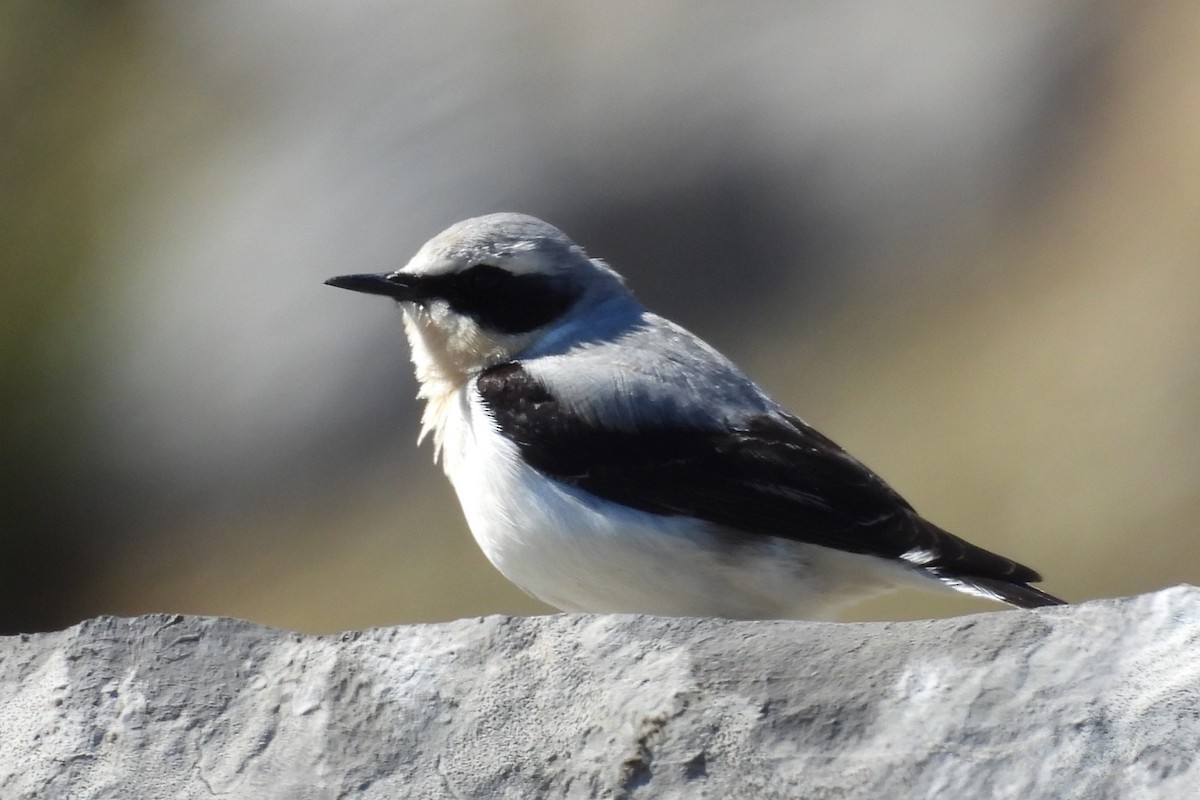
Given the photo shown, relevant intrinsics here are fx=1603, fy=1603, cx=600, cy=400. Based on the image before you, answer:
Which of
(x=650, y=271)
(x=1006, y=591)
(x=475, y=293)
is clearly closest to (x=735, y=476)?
(x=1006, y=591)

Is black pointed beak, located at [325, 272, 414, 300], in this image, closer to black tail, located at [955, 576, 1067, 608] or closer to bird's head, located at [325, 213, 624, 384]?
bird's head, located at [325, 213, 624, 384]

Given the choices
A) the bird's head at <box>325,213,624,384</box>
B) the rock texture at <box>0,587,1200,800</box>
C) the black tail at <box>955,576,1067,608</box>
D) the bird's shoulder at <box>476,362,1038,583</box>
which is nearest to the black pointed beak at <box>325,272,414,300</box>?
the bird's head at <box>325,213,624,384</box>

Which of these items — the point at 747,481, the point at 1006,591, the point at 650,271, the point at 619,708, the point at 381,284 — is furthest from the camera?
the point at 650,271

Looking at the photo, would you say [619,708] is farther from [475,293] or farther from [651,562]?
[475,293]

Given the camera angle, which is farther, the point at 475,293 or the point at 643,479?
the point at 475,293

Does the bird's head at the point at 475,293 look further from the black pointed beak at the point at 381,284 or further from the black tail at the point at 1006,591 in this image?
the black tail at the point at 1006,591

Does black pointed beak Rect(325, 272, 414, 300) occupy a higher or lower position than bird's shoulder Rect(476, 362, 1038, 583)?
higher

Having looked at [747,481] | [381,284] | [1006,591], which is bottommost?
[1006,591]

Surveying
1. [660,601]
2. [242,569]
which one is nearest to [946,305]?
[242,569]
